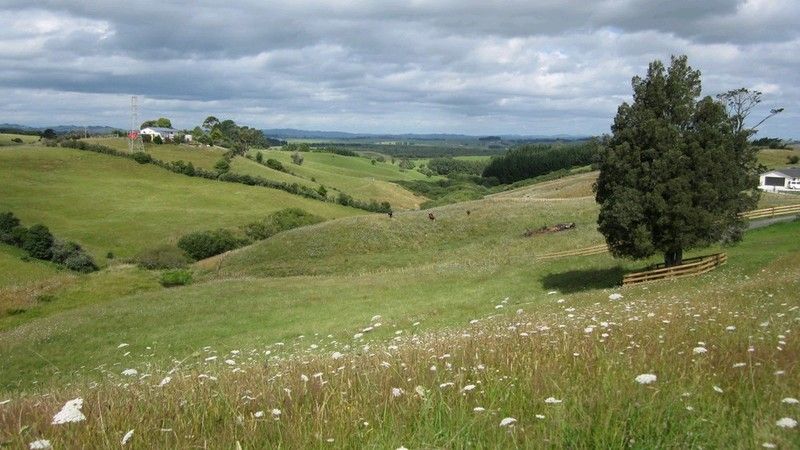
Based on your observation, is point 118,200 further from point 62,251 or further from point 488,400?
point 488,400

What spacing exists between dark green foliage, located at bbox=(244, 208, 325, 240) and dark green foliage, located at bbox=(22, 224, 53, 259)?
26405mm

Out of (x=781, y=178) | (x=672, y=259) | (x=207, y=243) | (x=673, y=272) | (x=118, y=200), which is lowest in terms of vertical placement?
(x=207, y=243)

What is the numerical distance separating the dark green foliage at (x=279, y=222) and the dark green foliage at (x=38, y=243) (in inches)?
1040

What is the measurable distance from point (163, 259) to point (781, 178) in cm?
10935

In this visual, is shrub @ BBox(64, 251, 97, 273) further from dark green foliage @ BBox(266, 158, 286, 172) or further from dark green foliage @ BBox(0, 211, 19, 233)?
dark green foliage @ BBox(266, 158, 286, 172)

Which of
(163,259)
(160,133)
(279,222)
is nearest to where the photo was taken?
(163,259)

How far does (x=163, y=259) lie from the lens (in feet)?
241

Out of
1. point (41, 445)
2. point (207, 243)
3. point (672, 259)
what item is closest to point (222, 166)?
point (207, 243)

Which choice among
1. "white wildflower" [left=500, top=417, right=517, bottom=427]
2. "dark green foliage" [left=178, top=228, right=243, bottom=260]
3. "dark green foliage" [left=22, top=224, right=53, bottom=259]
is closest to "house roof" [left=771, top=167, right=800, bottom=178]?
"dark green foliage" [left=178, top=228, right=243, bottom=260]

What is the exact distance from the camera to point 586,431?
484 centimetres

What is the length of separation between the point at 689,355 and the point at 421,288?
34251mm

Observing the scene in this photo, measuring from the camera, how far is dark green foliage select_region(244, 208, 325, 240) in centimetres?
9675

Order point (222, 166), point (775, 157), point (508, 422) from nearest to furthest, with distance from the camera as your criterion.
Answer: point (508, 422), point (222, 166), point (775, 157)

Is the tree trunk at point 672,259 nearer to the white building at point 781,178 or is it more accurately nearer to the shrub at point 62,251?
the shrub at point 62,251
